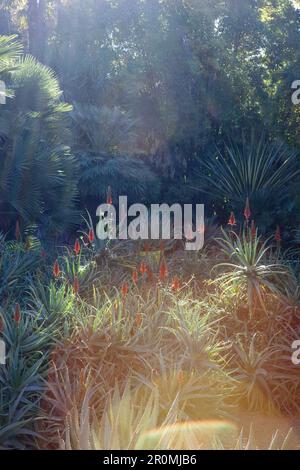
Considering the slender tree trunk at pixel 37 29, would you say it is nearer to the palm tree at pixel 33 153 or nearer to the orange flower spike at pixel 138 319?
the palm tree at pixel 33 153

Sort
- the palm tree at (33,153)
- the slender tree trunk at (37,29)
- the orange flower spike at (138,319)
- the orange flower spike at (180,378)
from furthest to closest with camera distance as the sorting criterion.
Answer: the slender tree trunk at (37,29) < the palm tree at (33,153) < the orange flower spike at (138,319) < the orange flower spike at (180,378)

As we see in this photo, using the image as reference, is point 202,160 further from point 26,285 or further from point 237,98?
point 26,285

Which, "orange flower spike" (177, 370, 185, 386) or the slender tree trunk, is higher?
the slender tree trunk

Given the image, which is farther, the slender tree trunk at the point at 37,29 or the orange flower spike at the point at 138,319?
the slender tree trunk at the point at 37,29

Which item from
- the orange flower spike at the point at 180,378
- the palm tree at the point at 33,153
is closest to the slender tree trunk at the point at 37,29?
the palm tree at the point at 33,153

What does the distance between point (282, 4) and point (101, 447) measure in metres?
13.3

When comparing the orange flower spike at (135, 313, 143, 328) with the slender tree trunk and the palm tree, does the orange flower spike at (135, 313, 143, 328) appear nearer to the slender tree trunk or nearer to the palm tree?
the palm tree

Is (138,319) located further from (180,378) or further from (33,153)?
(33,153)

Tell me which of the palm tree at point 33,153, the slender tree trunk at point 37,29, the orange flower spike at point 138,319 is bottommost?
the orange flower spike at point 138,319

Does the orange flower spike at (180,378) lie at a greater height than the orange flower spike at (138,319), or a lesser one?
lesser

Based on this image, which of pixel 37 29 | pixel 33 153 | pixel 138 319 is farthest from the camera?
pixel 37 29

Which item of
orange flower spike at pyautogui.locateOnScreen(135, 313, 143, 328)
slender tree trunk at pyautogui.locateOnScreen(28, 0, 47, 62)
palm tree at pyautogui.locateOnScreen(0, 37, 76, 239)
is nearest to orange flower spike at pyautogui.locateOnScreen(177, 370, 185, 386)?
orange flower spike at pyautogui.locateOnScreen(135, 313, 143, 328)

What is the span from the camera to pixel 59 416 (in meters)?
4.87

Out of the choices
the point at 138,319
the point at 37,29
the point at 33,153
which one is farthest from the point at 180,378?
the point at 37,29
